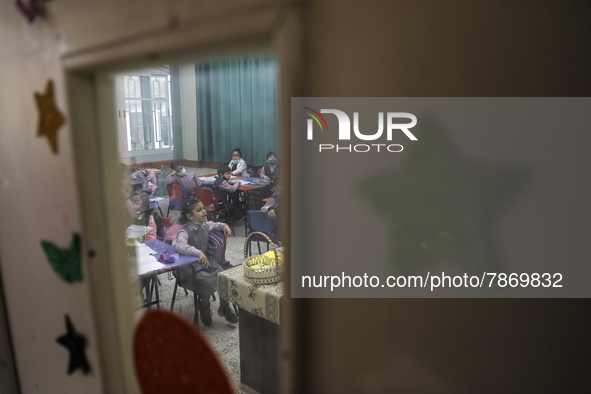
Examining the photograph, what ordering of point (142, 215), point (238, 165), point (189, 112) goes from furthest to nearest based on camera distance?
1. point (189, 112)
2. point (238, 165)
3. point (142, 215)

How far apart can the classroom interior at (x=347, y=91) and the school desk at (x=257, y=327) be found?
919 millimetres

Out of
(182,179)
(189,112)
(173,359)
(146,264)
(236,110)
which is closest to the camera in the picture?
(173,359)

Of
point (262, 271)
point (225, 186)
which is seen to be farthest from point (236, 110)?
point (262, 271)

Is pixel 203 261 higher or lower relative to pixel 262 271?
lower

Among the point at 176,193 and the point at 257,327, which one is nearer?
the point at 257,327

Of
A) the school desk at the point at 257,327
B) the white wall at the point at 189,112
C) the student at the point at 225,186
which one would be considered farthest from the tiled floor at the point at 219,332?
the white wall at the point at 189,112

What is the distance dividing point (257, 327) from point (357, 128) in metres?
2.00

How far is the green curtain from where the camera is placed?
726 cm

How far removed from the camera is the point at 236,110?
754 centimetres

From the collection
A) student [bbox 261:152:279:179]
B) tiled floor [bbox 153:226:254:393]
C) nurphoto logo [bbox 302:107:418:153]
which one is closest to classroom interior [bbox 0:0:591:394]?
nurphoto logo [bbox 302:107:418:153]

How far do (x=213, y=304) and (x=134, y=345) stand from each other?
2.22 m

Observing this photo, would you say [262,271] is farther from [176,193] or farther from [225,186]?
[225,186]

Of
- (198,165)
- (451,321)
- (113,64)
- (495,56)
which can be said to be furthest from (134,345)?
(198,165)

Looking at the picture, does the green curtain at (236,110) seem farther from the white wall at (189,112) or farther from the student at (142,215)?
the student at (142,215)
